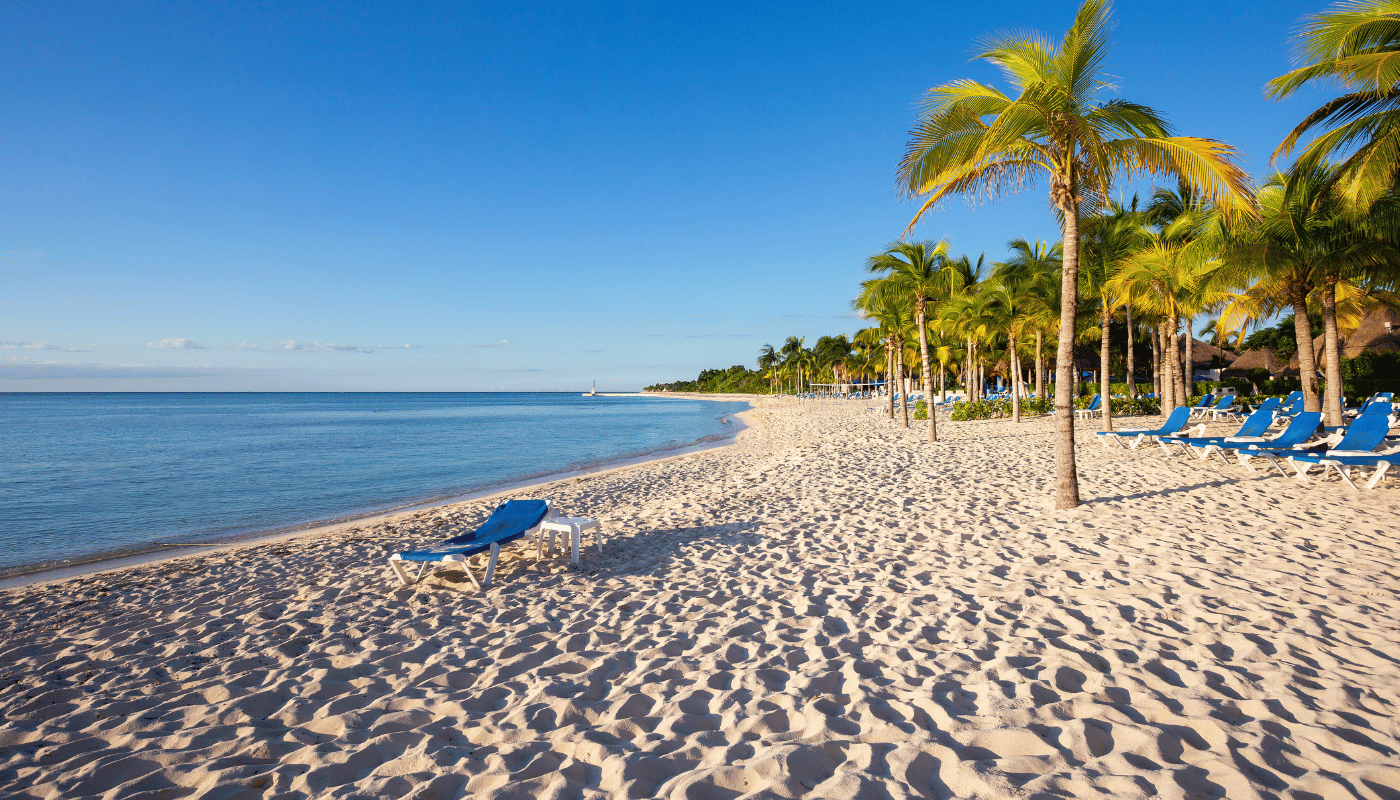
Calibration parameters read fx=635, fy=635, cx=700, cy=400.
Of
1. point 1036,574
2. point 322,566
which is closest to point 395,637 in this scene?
point 322,566

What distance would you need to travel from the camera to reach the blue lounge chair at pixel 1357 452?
7906mm

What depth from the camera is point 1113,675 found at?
338cm

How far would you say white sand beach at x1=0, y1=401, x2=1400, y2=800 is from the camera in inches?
105

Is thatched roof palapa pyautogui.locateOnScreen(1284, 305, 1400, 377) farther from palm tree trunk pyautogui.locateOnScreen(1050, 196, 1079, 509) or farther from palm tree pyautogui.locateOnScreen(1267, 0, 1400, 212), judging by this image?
palm tree trunk pyautogui.locateOnScreen(1050, 196, 1079, 509)

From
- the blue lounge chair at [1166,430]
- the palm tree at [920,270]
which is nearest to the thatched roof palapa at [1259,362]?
the palm tree at [920,270]

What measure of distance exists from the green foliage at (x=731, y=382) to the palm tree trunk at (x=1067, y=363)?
363 feet

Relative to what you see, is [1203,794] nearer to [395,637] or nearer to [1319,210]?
[395,637]

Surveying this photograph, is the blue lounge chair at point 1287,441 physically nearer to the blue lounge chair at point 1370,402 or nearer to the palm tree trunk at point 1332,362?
the palm tree trunk at point 1332,362

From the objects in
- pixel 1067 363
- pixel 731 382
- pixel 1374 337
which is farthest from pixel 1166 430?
pixel 731 382

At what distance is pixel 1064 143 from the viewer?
24.6ft

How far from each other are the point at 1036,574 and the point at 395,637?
4.94 m

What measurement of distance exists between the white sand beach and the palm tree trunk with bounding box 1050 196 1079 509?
0.55 m

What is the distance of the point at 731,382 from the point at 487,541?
135195 millimetres

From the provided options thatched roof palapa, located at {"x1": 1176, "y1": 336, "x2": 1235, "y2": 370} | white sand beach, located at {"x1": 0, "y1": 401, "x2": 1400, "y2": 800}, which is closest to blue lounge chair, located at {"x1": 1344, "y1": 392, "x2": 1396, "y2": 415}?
white sand beach, located at {"x1": 0, "y1": 401, "x2": 1400, "y2": 800}
